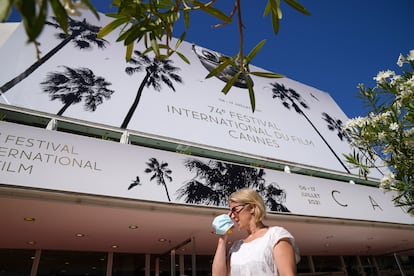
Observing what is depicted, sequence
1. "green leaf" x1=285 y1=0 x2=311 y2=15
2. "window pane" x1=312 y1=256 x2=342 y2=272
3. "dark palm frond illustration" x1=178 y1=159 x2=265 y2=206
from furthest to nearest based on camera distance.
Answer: "window pane" x1=312 y1=256 x2=342 y2=272, "dark palm frond illustration" x1=178 y1=159 x2=265 y2=206, "green leaf" x1=285 y1=0 x2=311 y2=15

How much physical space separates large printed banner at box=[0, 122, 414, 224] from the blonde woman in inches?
86.2

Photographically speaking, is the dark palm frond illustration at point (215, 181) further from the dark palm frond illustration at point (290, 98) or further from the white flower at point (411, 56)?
the dark palm frond illustration at point (290, 98)

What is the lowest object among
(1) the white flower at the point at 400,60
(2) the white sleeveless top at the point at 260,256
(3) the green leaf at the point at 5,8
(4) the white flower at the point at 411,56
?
(2) the white sleeveless top at the point at 260,256

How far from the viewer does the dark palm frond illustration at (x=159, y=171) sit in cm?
383

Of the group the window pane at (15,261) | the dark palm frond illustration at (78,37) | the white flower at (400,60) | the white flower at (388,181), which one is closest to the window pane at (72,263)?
the window pane at (15,261)

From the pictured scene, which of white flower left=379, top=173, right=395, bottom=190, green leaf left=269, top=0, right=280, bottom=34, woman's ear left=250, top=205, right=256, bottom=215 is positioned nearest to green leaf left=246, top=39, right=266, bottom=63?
green leaf left=269, top=0, right=280, bottom=34

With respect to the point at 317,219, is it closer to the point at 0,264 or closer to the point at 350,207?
the point at 350,207

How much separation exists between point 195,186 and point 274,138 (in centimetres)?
333

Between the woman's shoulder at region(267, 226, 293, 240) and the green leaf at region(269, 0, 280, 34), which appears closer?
the green leaf at region(269, 0, 280, 34)

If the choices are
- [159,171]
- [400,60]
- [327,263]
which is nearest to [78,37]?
[159,171]

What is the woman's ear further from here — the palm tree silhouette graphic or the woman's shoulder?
the palm tree silhouette graphic

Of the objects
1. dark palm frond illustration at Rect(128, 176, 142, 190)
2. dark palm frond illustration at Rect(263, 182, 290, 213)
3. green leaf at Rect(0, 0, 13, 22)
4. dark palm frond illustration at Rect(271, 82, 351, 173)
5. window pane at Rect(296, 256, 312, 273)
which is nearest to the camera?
green leaf at Rect(0, 0, 13, 22)

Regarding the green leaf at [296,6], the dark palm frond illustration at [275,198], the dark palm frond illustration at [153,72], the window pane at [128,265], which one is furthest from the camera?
the window pane at [128,265]

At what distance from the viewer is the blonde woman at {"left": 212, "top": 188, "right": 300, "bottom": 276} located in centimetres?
137
